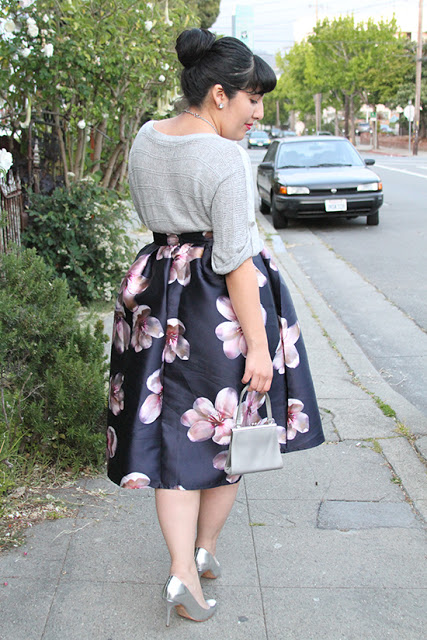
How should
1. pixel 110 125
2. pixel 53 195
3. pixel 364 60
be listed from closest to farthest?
pixel 53 195
pixel 110 125
pixel 364 60

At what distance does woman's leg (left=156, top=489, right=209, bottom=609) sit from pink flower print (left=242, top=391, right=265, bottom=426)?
281 mm

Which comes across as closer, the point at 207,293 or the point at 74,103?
the point at 207,293

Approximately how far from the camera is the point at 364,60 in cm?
5684

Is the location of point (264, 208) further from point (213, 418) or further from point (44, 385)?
point (213, 418)

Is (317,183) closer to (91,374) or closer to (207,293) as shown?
(91,374)

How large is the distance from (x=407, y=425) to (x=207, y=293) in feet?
7.48

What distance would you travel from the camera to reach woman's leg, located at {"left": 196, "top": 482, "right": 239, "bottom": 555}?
8.13 feet

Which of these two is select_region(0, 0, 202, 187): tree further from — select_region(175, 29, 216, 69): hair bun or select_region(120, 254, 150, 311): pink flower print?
select_region(120, 254, 150, 311): pink flower print

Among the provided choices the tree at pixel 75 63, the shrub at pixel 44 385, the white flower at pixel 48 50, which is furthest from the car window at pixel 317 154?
the shrub at pixel 44 385

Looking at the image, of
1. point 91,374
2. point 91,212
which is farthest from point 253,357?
point 91,212

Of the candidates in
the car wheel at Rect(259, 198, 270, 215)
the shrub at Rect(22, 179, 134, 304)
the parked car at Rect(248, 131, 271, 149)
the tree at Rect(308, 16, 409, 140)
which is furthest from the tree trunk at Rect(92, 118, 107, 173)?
the tree at Rect(308, 16, 409, 140)

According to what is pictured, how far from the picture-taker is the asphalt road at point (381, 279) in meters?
5.67

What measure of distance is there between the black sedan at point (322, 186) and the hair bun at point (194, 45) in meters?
10.1

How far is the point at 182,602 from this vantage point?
2314mm
